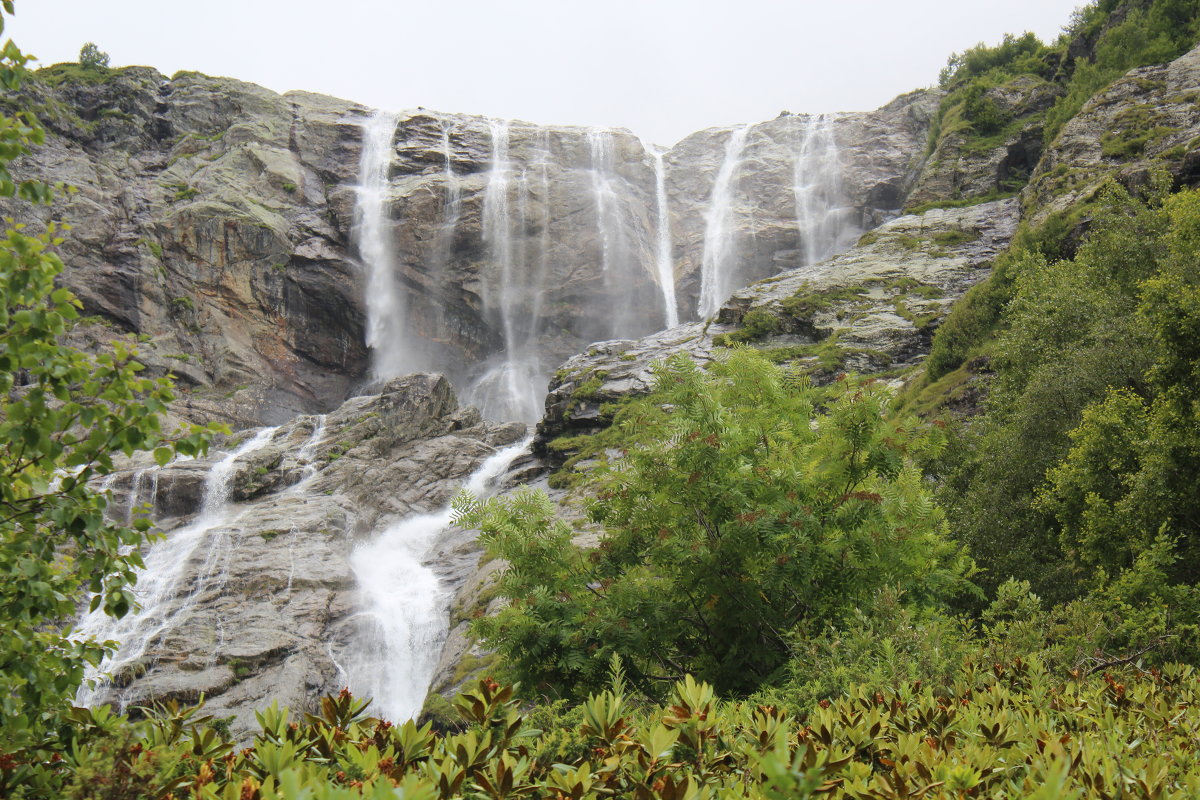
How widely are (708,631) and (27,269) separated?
6.78 m

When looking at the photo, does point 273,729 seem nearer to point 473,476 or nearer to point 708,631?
point 708,631

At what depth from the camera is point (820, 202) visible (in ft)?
191

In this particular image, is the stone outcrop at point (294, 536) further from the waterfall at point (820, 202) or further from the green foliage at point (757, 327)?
the waterfall at point (820, 202)

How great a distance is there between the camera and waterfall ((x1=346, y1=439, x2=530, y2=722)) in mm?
21922

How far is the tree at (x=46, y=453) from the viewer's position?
3.56 metres

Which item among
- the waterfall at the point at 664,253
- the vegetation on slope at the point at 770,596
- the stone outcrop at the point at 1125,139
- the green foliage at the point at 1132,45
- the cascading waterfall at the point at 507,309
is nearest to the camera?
the vegetation on slope at the point at 770,596

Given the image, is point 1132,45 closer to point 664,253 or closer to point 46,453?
point 664,253

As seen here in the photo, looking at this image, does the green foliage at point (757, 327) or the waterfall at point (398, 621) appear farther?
the green foliage at point (757, 327)

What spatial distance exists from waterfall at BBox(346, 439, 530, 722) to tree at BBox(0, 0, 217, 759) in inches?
633

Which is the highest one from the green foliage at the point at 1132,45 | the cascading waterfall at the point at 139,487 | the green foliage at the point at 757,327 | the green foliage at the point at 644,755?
the green foliage at the point at 1132,45

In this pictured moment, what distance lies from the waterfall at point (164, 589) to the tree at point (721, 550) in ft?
57.9

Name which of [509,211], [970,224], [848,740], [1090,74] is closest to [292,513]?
[848,740]

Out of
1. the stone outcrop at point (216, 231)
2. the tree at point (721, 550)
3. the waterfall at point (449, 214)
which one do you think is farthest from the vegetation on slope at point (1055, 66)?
the stone outcrop at point (216, 231)

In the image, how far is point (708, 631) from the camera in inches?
318
